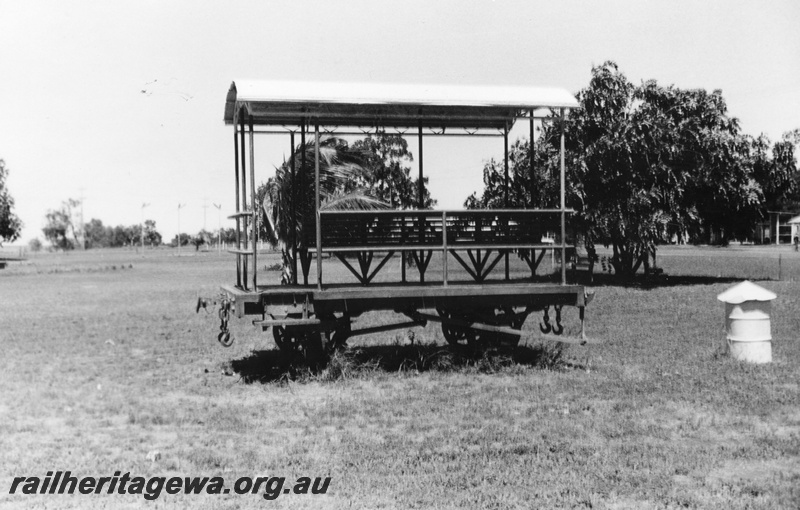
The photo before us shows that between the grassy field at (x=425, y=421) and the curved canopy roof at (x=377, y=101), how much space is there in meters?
3.08

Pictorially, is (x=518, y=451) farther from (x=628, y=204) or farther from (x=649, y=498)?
(x=628, y=204)

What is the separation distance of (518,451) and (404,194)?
31.5 metres

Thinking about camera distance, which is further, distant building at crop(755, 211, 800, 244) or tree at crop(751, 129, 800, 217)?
distant building at crop(755, 211, 800, 244)

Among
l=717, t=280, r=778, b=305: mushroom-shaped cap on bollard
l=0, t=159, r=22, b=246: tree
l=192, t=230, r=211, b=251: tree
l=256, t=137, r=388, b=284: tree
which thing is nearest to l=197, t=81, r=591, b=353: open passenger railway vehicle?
l=717, t=280, r=778, b=305: mushroom-shaped cap on bollard

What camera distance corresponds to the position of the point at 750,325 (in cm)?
963

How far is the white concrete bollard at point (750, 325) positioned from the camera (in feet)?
31.5

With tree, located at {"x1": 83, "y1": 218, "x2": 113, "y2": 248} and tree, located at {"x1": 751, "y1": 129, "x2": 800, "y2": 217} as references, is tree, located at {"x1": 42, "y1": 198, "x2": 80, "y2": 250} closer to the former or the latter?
tree, located at {"x1": 83, "y1": 218, "x2": 113, "y2": 248}

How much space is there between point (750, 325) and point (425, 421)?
5.12m

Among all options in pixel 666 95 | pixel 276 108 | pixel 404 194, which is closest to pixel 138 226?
pixel 404 194

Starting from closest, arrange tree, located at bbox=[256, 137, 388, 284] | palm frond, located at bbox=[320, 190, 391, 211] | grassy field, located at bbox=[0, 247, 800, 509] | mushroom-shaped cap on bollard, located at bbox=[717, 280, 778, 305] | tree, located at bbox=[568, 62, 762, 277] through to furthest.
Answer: grassy field, located at bbox=[0, 247, 800, 509]
mushroom-shaped cap on bollard, located at bbox=[717, 280, 778, 305]
tree, located at bbox=[256, 137, 388, 284]
palm frond, located at bbox=[320, 190, 391, 211]
tree, located at bbox=[568, 62, 762, 277]

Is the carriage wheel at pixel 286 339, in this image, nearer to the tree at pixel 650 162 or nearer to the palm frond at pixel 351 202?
the palm frond at pixel 351 202

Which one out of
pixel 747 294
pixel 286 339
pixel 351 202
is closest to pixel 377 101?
pixel 286 339

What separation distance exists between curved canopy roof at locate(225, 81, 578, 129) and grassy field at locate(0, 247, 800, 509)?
308 centimetres

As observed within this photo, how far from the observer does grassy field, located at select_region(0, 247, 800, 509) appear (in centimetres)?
503
